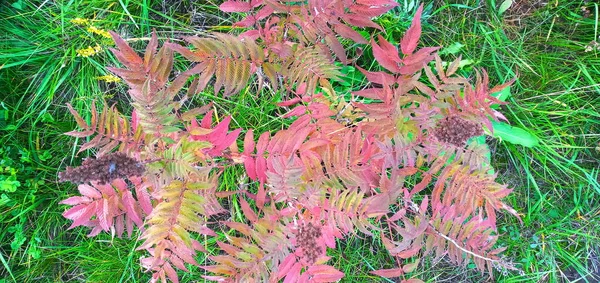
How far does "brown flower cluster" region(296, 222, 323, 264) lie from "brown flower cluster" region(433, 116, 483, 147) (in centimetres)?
59

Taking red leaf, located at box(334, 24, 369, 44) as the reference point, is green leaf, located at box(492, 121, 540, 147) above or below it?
below

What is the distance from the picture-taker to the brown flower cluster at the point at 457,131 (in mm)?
1529

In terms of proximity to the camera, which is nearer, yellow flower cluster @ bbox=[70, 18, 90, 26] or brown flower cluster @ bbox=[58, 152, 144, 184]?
brown flower cluster @ bbox=[58, 152, 144, 184]

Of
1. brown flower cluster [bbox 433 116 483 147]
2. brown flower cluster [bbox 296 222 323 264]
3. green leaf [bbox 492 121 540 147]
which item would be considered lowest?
green leaf [bbox 492 121 540 147]

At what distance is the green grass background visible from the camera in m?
2.69

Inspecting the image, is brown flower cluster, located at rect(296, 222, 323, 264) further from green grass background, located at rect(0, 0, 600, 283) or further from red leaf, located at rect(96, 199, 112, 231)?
green grass background, located at rect(0, 0, 600, 283)

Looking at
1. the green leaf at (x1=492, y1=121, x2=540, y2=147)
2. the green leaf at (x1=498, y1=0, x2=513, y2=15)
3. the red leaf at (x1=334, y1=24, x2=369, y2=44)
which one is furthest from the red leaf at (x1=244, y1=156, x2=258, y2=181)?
the green leaf at (x1=498, y1=0, x2=513, y2=15)

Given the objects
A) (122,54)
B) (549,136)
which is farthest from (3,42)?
(549,136)

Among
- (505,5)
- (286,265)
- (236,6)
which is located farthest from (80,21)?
(505,5)

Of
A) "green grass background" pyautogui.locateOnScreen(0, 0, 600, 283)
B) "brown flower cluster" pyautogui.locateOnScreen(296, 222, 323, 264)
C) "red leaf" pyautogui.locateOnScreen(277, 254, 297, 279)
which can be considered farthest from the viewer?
"green grass background" pyautogui.locateOnScreen(0, 0, 600, 283)

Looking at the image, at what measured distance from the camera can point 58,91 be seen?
2.79m

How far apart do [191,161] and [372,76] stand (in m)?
0.78

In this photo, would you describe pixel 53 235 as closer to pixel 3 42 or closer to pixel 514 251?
pixel 3 42

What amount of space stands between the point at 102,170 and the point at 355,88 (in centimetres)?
171
